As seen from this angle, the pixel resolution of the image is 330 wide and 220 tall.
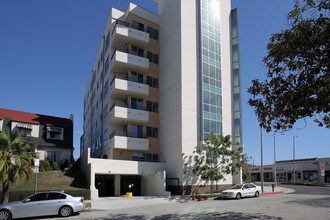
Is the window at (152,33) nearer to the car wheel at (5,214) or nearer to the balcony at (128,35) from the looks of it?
the balcony at (128,35)

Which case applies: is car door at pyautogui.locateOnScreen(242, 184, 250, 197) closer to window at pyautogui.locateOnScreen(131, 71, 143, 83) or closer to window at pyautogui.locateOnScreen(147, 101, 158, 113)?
window at pyautogui.locateOnScreen(147, 101, 158, 113)

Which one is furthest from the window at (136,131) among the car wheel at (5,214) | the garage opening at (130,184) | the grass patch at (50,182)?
the car wheel at (5,214)

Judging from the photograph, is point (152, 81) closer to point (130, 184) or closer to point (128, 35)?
point (128, 35)

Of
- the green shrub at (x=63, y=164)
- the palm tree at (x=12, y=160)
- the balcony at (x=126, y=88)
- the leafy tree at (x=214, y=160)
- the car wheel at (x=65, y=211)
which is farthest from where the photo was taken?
the green shrub at (x=63, y=164)

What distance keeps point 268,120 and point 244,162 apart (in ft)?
79.7

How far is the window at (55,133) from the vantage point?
46.8m

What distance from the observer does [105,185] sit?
131ft

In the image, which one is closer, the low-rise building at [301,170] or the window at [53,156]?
the window at [53,156]

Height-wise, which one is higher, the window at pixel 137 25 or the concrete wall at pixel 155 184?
the window at pixel 137 25

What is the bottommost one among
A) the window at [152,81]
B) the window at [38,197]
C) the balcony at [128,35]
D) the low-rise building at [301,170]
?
the low-rise building at [301,170]

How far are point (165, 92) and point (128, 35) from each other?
27.3 feet

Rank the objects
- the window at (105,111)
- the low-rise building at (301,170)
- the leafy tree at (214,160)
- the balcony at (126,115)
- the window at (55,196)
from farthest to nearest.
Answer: the low-rise building at (301,170) < the window at (105,111) < the balcony at (126,115) < the leafy tree at (214,160) < the window at (55,196)

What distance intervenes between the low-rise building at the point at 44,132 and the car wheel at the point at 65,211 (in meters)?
26.5

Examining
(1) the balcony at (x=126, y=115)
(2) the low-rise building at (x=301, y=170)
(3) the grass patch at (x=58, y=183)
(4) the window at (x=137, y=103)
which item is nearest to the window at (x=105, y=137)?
(1) the balcony at (x=126, y=115)
